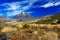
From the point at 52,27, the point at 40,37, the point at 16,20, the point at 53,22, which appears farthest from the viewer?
the point at 16,20

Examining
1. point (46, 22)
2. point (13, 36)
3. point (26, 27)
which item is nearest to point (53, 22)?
point (46, 22)

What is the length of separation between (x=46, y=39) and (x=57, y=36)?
102 centimetres

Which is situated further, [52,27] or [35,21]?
[35,21]

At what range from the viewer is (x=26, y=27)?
670 inches

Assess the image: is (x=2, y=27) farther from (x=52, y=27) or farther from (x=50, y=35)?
(x=50, y=35)

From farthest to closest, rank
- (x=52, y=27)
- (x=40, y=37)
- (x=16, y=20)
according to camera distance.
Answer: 1. (x=16, y=20)
2. (x=52, y=27)
3. (x=40, y=37)

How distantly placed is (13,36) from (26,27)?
339cm

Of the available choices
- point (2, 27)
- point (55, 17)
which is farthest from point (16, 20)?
point (55, 17)

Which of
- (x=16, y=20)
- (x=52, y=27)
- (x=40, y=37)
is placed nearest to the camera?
(x=40, y=37)

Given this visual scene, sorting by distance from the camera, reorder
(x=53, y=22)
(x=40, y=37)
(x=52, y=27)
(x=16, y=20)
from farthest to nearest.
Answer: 1. (x=16, y=20)
2. (x=53, y=22)
3. (x=52, y=27)
4. (x=40, y=37)

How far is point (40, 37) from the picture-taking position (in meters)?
13.1

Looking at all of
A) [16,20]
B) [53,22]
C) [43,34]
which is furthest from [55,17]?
[43,34]

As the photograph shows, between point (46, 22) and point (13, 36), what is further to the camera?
point (46, 22)

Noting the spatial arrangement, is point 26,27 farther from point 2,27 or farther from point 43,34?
point 43,34
